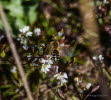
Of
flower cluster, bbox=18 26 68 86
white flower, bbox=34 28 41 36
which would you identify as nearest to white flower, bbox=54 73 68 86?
flower cluster, bbox=18 26 68 86

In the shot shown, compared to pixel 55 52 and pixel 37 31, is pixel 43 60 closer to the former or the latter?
pixel 55 52

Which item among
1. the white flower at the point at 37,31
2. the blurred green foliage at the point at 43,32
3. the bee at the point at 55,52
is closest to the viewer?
the bee at the point at 55,52

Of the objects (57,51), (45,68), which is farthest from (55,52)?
(45,68)

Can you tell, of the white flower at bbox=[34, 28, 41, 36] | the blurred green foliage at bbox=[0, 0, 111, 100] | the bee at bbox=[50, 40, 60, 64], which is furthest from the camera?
the white flower at bbox=[34, 28, 41, 36]

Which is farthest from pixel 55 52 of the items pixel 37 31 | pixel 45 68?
pixel 37 31

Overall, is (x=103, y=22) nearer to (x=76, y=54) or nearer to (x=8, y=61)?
(x=76, y=54)

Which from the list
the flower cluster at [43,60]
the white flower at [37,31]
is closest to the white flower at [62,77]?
the flower cluster at [43,60]

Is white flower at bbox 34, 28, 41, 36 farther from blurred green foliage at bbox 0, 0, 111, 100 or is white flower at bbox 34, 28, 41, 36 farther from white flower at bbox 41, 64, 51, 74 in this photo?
white flower at bbox 41, 64, 51, 74

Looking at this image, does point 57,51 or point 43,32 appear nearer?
point 57,51

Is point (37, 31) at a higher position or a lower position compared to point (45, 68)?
higher

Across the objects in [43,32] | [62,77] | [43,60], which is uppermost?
[43,32]

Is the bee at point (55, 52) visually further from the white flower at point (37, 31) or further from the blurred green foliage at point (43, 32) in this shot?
the white flower at point (37, 31)
